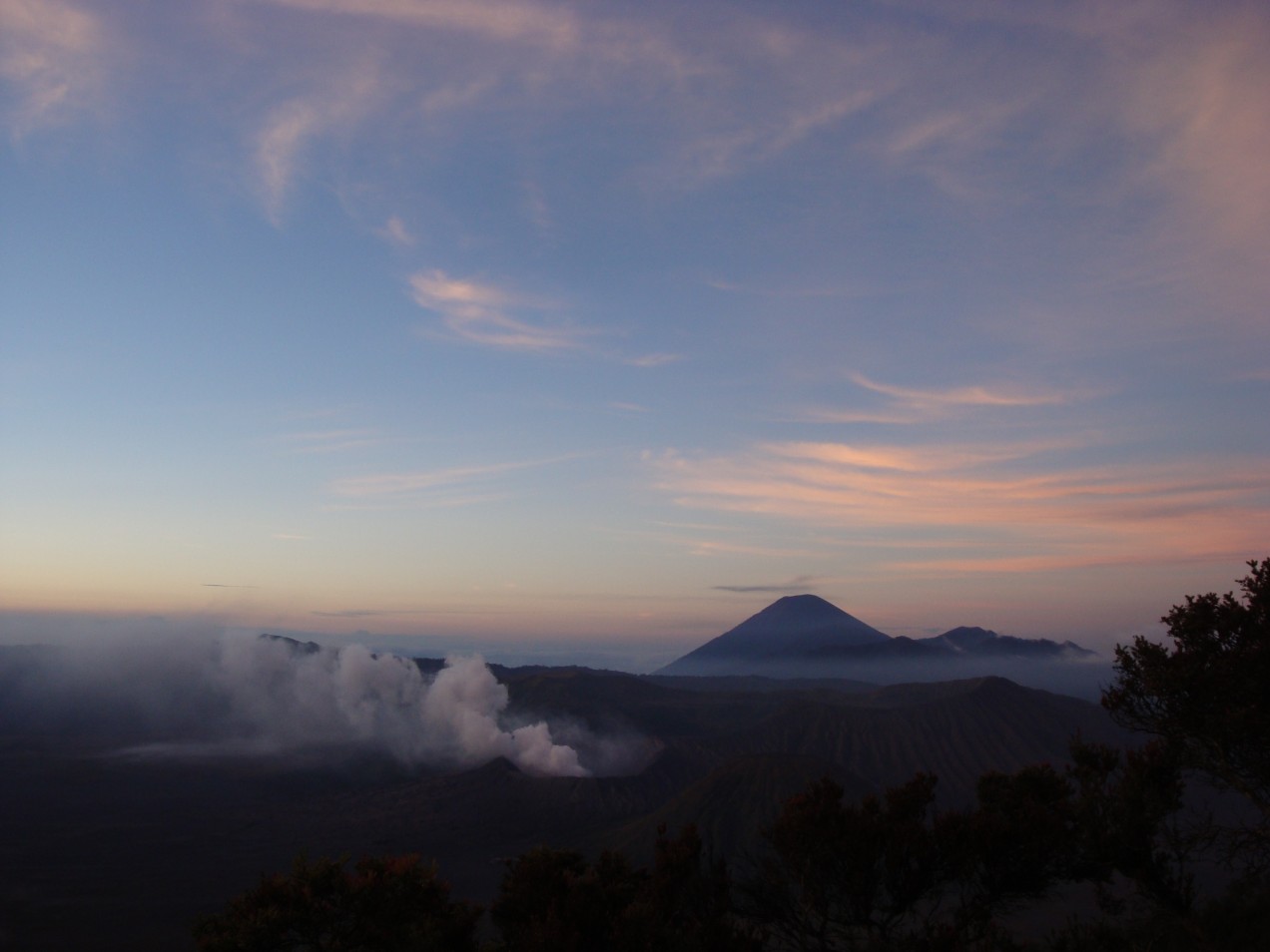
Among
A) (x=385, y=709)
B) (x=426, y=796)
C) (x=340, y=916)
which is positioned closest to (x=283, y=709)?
(x=385, y=709)

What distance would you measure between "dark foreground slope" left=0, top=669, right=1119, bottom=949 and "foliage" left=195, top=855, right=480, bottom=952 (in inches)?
1389

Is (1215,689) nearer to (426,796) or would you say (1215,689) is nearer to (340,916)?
(340,916)

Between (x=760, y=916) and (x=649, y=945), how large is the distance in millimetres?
4953

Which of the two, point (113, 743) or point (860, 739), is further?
point (113, 743)

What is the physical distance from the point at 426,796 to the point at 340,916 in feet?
256

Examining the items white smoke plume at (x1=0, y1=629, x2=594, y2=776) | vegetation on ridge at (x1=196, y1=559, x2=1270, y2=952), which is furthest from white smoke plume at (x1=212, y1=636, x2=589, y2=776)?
vegetation on ridge at (x1=196, y1=559, x2=1270, y2=952)

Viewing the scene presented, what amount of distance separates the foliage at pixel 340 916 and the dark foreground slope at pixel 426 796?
35.3 metres

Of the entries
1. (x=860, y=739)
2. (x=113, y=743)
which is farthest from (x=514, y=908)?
(x=113, y=743)

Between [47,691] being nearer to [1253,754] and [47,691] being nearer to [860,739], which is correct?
[860,739]

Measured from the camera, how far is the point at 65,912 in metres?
47.9

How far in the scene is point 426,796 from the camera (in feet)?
287

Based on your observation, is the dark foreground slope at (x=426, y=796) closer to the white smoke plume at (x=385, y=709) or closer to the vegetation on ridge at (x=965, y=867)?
the white smoke plume at (x=385, y=709)

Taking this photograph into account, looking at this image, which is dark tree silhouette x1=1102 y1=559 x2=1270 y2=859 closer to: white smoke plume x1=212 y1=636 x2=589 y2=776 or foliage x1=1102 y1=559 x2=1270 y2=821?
foliage x1=1102 y1=559 x2=1270 y2=821

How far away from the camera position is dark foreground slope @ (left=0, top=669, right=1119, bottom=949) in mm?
54531
